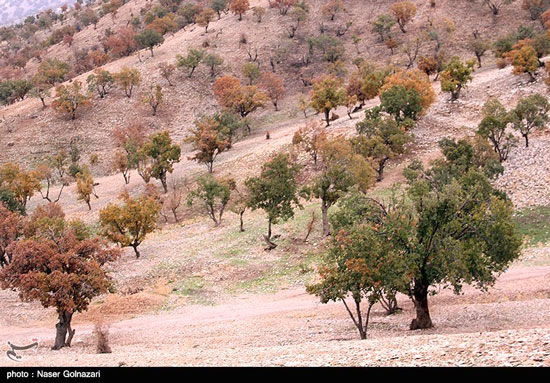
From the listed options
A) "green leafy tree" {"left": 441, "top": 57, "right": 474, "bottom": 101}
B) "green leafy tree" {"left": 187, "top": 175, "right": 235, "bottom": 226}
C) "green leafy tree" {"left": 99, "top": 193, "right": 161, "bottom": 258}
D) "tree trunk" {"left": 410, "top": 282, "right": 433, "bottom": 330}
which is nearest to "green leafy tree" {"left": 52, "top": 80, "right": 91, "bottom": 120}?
"green leafy tree" {"left": 187, "top": 175, "right": 235, "bottom": 226}

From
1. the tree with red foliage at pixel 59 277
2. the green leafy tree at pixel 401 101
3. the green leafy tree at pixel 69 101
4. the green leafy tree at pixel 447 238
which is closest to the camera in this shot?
the green leafy tree at pixel 447 238

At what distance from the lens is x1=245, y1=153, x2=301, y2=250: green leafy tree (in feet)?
132

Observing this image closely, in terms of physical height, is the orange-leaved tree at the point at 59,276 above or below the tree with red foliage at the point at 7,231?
below

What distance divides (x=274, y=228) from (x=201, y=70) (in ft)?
218

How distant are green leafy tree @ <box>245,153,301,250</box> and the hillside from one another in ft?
9.16

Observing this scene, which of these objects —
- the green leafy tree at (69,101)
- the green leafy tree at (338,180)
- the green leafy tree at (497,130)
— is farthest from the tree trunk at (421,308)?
the green leafy tree at (69,101)

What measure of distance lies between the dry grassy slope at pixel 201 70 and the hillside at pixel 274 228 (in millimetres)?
392

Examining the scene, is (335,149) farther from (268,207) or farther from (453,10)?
(453,10)

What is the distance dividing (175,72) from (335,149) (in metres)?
62.4

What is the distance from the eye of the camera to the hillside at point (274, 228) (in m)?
17.6

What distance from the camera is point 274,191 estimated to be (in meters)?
40.2

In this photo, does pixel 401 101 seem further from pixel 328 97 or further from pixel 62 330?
pixel 62 330

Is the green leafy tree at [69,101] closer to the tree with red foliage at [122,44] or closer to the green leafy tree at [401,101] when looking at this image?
the tree with red foliage at [122,44]

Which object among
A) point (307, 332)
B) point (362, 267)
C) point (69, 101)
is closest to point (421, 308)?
point (362, 267)
